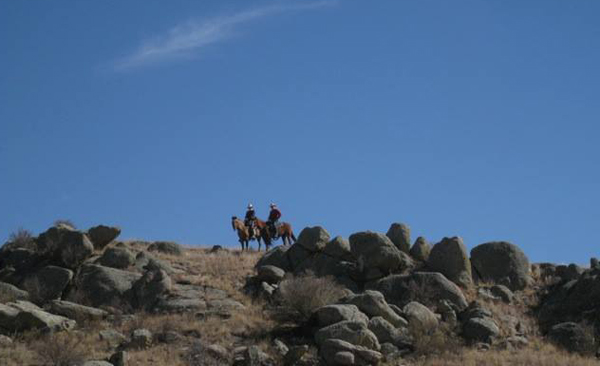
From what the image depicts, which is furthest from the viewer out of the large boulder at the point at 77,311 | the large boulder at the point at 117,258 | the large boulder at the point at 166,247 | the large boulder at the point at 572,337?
the large boulder at the point at 166,247

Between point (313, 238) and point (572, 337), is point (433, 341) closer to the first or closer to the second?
point (572, 337)

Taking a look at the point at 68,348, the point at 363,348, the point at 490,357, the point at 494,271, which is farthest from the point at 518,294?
the point at 68,348

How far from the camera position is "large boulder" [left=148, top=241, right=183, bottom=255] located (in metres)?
44.6

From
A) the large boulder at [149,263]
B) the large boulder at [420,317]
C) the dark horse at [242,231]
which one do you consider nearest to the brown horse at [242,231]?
the dark horse at [242,231]

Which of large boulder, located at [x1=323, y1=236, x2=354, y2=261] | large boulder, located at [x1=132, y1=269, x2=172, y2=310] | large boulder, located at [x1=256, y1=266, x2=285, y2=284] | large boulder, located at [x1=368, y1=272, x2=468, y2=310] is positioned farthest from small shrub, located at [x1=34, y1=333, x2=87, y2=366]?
large boulder, located at [x1=323, y1=236, x2=354, y2=261]

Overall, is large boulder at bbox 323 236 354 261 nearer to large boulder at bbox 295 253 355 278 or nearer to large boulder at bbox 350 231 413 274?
large boulder at bbox 295 253 355 278

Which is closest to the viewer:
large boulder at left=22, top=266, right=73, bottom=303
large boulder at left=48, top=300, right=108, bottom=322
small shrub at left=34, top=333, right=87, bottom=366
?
small shrub at left=34, top=333, right=87, bottom=366

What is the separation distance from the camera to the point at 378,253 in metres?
39.2

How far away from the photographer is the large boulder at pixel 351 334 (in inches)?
1198

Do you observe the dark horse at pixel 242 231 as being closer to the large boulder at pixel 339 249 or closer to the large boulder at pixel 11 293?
the large boulder at pixel 339 249

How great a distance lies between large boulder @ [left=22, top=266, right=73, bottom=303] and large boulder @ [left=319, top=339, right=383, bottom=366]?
516 inches

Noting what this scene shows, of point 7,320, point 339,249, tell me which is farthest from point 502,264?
point 7,320

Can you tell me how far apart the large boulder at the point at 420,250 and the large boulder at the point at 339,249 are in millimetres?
2966

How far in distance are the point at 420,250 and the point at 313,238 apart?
4.89 m
